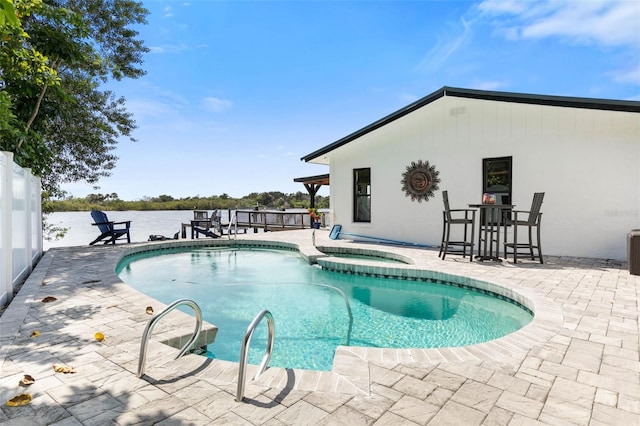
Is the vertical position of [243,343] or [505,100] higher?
[505,100]

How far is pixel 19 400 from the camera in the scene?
6.70 feet

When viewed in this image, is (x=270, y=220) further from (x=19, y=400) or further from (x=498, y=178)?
(x=19, y=400)

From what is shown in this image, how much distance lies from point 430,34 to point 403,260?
7246 mm

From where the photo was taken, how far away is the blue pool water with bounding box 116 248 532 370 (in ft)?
13.2

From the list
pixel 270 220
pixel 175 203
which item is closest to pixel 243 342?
pixel 270 220

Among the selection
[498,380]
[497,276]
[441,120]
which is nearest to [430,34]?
[441,120]

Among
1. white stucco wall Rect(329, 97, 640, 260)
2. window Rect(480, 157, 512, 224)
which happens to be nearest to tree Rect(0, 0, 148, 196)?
white stucco wall Rect(329, 97, 640, 260)

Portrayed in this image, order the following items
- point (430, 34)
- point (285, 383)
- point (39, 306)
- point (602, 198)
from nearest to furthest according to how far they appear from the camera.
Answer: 1. point (285, 383)
2. point (39, 306)
3. point (602, 198)
4. point (430, 34)

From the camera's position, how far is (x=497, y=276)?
5.63m

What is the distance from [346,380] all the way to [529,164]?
310 inches

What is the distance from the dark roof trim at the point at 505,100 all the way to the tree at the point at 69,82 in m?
7.42

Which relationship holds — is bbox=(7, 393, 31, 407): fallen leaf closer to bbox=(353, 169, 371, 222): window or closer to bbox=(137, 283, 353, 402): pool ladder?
bbox=(137, 283, 353, 402): pool ladder

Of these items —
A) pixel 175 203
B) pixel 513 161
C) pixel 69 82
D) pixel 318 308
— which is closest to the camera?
pixel 318 308

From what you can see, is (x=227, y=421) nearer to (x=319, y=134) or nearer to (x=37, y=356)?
(x=37, y=356)
